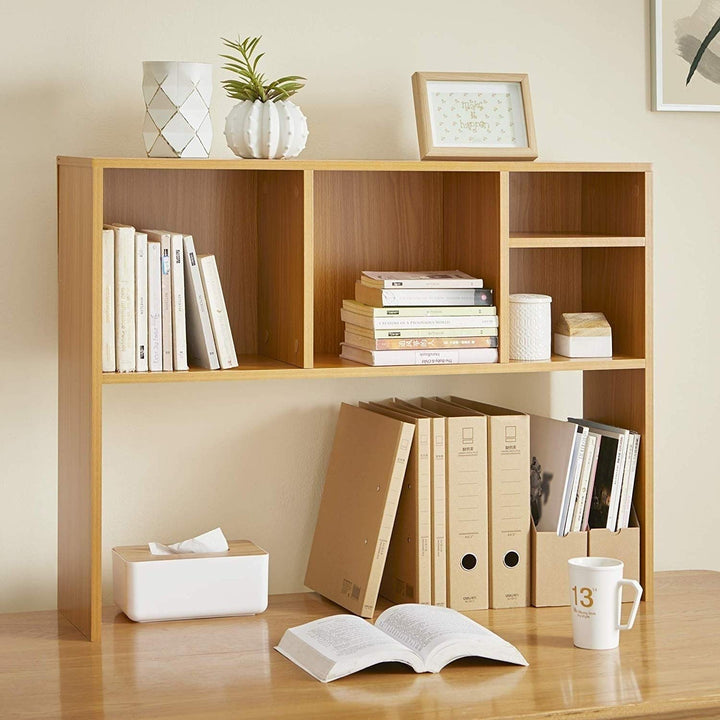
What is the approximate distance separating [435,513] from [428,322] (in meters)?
0.33

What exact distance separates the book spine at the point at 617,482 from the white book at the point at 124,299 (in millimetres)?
872

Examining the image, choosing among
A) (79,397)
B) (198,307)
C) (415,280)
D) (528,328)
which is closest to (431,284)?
(415,280)

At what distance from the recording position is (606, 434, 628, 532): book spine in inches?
83.4

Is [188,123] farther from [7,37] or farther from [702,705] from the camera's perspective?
[702,705]

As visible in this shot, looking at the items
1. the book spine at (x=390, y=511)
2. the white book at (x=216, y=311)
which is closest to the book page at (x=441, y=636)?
the book spine at (x=390, y=511)

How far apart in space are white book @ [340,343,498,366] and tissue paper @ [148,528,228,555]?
0.40 m

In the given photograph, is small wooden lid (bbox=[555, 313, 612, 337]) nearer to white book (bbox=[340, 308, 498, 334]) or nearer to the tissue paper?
white book (bbox=[340, 308, 498, 334])

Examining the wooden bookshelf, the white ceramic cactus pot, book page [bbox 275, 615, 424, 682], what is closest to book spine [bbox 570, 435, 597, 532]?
the wooden bookshelf

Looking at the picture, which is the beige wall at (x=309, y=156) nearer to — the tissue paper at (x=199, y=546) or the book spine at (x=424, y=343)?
the tissue paper at (x=199, y=546)

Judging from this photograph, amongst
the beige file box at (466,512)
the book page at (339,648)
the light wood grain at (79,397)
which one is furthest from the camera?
the beige file box at (466,512)

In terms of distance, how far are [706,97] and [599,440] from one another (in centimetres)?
79

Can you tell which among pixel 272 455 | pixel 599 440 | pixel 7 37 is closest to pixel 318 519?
pixel 272 455

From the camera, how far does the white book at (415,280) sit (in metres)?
2.04

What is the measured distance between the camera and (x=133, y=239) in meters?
1.88
